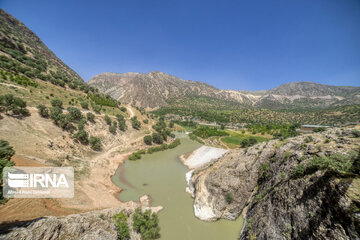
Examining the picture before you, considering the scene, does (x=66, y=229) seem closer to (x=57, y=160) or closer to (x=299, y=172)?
(x=57, y=160)

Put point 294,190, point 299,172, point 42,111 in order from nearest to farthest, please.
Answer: point 294,190
point 299,172
point 42,111

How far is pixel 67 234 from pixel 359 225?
18.2m

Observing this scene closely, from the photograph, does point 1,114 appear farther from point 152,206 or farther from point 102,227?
point 152,206

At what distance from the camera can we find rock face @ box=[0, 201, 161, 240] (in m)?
8.34

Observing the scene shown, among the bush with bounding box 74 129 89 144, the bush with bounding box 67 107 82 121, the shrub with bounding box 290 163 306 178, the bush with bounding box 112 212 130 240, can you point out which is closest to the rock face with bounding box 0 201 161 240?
the bush with bounding box 112 212 130 240

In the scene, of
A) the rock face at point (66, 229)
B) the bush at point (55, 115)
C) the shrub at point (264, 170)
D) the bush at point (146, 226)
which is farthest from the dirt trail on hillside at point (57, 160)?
the shrub at point (264, 170)

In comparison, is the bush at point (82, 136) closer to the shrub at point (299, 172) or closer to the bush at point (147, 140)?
the bush at point (147, 140)

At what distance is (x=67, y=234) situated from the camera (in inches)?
384

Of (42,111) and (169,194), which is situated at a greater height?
(42,111)

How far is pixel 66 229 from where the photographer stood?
9.98 m

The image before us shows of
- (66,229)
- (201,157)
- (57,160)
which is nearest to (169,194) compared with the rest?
(66,229)

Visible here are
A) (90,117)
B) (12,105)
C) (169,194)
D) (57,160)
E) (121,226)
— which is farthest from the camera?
(90,117)

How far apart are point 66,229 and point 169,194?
15241 millimetres

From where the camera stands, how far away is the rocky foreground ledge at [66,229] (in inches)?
328
